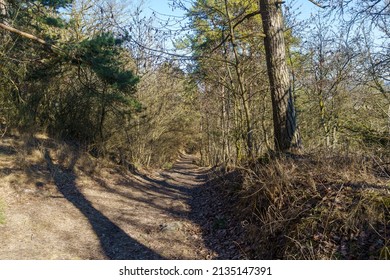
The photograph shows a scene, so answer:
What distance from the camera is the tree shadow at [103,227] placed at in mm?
5184

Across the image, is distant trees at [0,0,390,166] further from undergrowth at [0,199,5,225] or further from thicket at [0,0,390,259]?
undergrowth at [0,199,5,225]

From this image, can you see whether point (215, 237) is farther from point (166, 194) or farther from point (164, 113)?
point (164, 113)

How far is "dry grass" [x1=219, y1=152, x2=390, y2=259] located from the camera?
143 inches

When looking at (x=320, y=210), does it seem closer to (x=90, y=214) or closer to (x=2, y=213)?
(x=90, y=214)

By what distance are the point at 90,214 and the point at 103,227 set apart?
946mm

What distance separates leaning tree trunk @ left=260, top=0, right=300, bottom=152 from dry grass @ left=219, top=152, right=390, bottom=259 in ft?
2.80

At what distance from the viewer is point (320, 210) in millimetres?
4164

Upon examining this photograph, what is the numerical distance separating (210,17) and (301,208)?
7.04 m

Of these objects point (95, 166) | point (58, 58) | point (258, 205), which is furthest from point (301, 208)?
point (95, 166)

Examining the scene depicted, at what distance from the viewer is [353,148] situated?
627 centimetres

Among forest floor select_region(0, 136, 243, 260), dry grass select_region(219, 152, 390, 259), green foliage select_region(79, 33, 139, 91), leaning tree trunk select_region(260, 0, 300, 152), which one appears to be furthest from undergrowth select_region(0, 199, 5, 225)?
leaning tree trunk select_region(260, 0, 300, 152)

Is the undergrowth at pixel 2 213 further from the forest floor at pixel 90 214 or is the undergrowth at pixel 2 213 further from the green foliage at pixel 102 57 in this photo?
the green foliage at pixel 102 57

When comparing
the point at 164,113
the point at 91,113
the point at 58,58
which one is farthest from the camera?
the point at 164,113

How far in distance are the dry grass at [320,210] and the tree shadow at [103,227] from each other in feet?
6.65
